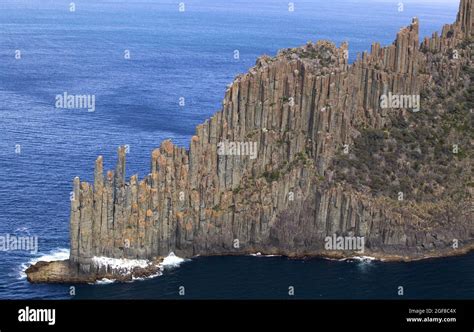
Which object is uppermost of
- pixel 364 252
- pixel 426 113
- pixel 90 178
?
pixel 426 113

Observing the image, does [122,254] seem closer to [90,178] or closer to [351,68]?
[90,178]

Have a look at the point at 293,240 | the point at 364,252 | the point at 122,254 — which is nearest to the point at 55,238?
the point at 122,254

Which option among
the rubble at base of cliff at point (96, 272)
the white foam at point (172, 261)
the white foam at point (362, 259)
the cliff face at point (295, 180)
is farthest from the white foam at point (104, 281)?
the white foam at point (362, 259)

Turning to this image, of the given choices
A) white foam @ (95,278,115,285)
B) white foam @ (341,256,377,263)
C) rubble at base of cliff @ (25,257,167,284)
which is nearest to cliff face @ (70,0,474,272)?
rubble at base of cliff @ (25,257,167,284)

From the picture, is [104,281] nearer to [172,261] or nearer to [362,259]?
[172,261]

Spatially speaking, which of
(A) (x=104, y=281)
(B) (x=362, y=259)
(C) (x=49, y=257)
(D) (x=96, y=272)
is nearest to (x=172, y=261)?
(A) (x=104, y=281)
